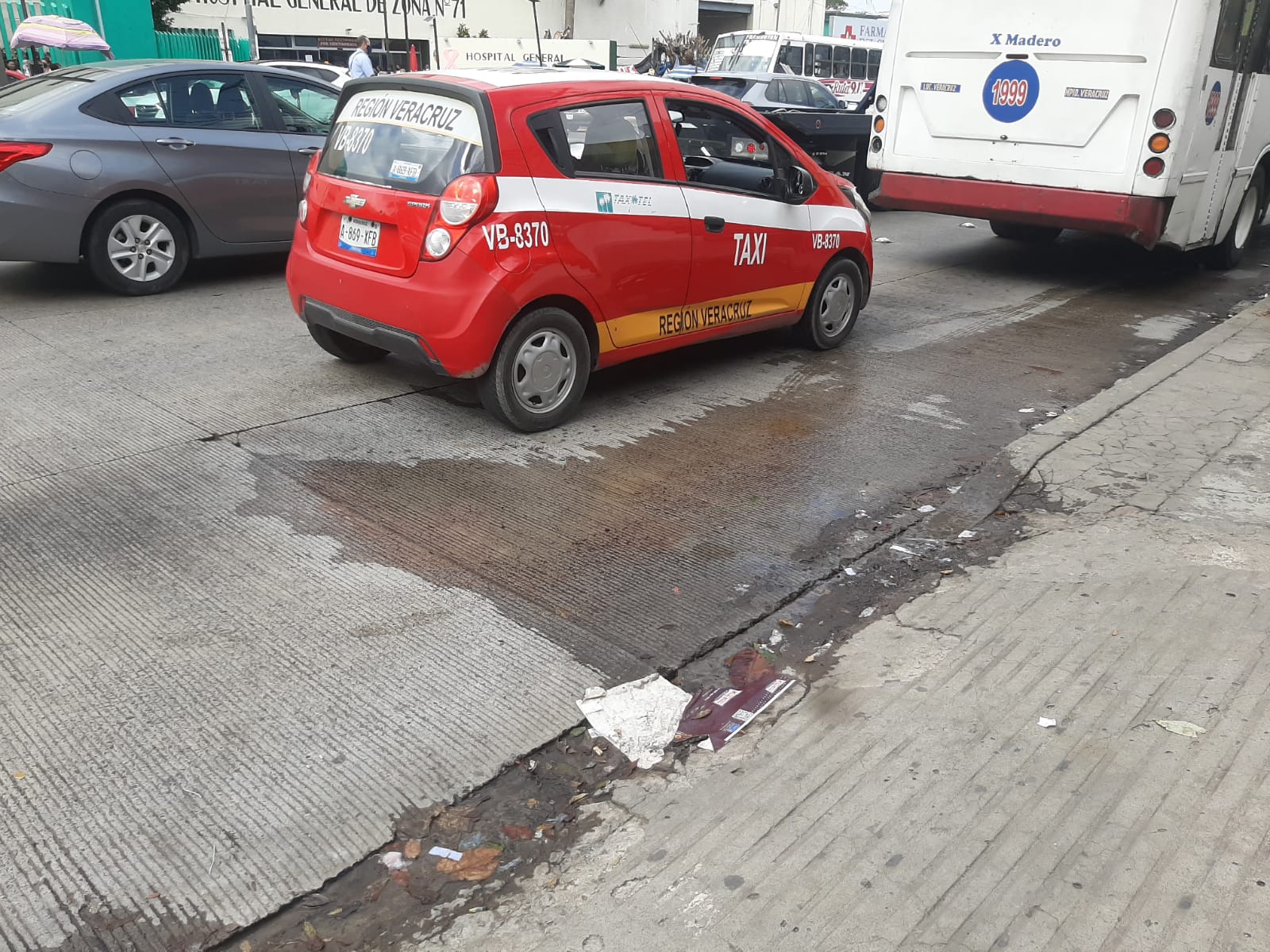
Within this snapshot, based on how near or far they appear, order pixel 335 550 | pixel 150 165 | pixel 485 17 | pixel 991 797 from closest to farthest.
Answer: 1. pixel 991 797
2. pixel 335 550
3. pixel 150 165
4. pixel 485 17

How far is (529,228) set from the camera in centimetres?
539

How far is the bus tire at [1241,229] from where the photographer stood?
35.8ft

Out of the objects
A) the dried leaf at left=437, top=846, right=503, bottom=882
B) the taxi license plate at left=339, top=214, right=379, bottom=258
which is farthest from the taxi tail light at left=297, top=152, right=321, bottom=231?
the dried leaf at left=437, top=846, right=503, bottom=882

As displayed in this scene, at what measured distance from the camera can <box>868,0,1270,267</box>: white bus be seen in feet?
29.0

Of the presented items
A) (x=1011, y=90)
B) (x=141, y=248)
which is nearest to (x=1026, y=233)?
(x=1011, y=90)

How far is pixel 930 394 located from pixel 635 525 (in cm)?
278

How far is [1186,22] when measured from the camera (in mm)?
8617

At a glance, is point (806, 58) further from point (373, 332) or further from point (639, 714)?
point (639, 714)

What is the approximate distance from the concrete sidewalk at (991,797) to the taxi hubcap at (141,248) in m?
6.68

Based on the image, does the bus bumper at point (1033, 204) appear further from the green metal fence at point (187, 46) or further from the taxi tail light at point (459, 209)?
the green metal fence at point (187, 46)

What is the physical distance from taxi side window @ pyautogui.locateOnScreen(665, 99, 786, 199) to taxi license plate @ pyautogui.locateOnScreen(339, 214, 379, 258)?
5.90 feet

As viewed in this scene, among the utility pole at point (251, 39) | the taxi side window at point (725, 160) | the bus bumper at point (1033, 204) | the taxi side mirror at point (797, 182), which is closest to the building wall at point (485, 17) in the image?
the utility pole at point (251, 39)

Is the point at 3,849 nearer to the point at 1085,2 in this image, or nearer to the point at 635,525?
the point at 635,525

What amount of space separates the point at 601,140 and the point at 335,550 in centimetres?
270
